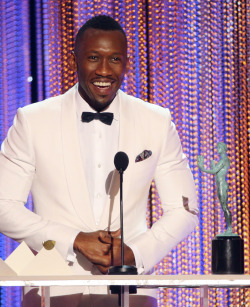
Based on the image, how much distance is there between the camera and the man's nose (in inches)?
122

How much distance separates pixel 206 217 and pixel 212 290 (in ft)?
1.27

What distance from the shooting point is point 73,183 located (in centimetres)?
305

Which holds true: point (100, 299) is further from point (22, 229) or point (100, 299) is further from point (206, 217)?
point (206, 217)

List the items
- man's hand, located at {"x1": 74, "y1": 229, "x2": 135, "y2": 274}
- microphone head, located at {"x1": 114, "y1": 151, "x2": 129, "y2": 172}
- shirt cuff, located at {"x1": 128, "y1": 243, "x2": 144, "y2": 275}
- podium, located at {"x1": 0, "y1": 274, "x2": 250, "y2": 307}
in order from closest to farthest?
1. podium, located at {"x1": 0, "y1": 274, "x2": 250, "y2": 307}
2. microphone head, located at {"x1": 114, "y1": 151, "x2": 129, "y2": 172}
3. man's hand, located at {"x1": 74, "y1": 229, "x2": 135, "y2": 274}
4. shirt cuff, located at {"x1": 128, "y1": 243, "x2": 144, "y2": 275}

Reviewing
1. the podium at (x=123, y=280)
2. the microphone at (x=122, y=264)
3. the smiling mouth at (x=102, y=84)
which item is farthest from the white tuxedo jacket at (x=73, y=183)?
the podium at (x=123, y=280)

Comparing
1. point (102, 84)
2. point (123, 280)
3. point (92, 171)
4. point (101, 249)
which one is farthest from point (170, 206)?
point (123, 280)

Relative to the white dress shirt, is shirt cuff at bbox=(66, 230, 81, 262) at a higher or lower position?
lower

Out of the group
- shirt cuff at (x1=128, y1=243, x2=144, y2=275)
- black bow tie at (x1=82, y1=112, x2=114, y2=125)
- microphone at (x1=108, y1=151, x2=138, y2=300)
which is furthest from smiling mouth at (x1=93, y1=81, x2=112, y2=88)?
shirt cuff at (x1=128, y1=243, x2=144, y2=275)

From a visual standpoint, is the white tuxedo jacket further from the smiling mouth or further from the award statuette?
the award statuette

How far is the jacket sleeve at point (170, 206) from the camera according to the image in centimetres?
301

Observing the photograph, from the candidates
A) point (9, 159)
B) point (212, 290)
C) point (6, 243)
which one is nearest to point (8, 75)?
point (6, 243)

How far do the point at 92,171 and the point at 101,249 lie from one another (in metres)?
0.41

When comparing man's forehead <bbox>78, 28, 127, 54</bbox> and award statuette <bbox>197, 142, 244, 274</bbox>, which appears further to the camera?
man's forehead <bbox>78, 28, 127, 54</bbox>

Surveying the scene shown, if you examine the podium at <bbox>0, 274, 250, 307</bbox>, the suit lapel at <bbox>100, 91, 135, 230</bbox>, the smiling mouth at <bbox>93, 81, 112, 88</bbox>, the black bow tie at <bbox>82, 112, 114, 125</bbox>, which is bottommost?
the podium at <bbox>0, 274, 250, 307</bbox>
